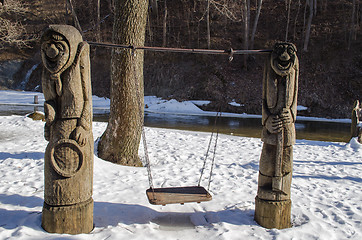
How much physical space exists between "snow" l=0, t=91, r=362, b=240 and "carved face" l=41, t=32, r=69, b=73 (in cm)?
198

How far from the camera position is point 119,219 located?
398cm

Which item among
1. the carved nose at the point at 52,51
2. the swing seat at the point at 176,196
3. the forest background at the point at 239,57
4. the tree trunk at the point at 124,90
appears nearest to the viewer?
the carved nose at the point at 52,51

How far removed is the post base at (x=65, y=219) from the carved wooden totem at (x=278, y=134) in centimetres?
242

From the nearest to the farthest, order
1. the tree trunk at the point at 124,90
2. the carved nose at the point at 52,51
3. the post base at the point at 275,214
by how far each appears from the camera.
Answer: the carved nose at the point at 52,51, the post base at the point at 275,214, the tree trunk at the point at 124,90

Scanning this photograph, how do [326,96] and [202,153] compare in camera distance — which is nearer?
[202,153]

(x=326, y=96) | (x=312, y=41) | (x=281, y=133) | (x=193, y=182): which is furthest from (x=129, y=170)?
(x=312, y=41)

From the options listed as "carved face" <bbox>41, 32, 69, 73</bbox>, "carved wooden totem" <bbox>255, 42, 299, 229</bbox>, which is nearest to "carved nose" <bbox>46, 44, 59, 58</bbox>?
"carved face" <bbox>41, 32, 69, 73</bbox>

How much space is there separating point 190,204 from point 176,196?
3.20 ft

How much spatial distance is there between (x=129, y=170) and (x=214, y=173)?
6.43 feet

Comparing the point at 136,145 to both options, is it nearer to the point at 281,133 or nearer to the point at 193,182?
the point at 193,182

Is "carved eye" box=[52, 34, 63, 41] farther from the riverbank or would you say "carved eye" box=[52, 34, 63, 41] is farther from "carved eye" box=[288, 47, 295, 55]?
"carved eye" box=[288, 47, 295, 55]

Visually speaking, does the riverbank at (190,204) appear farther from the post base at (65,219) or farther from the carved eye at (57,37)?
the carved eye at (57,37)

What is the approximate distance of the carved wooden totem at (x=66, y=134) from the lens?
3266 millimetres

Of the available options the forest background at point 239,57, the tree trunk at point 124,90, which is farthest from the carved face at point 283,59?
the forest background at point 239,57
